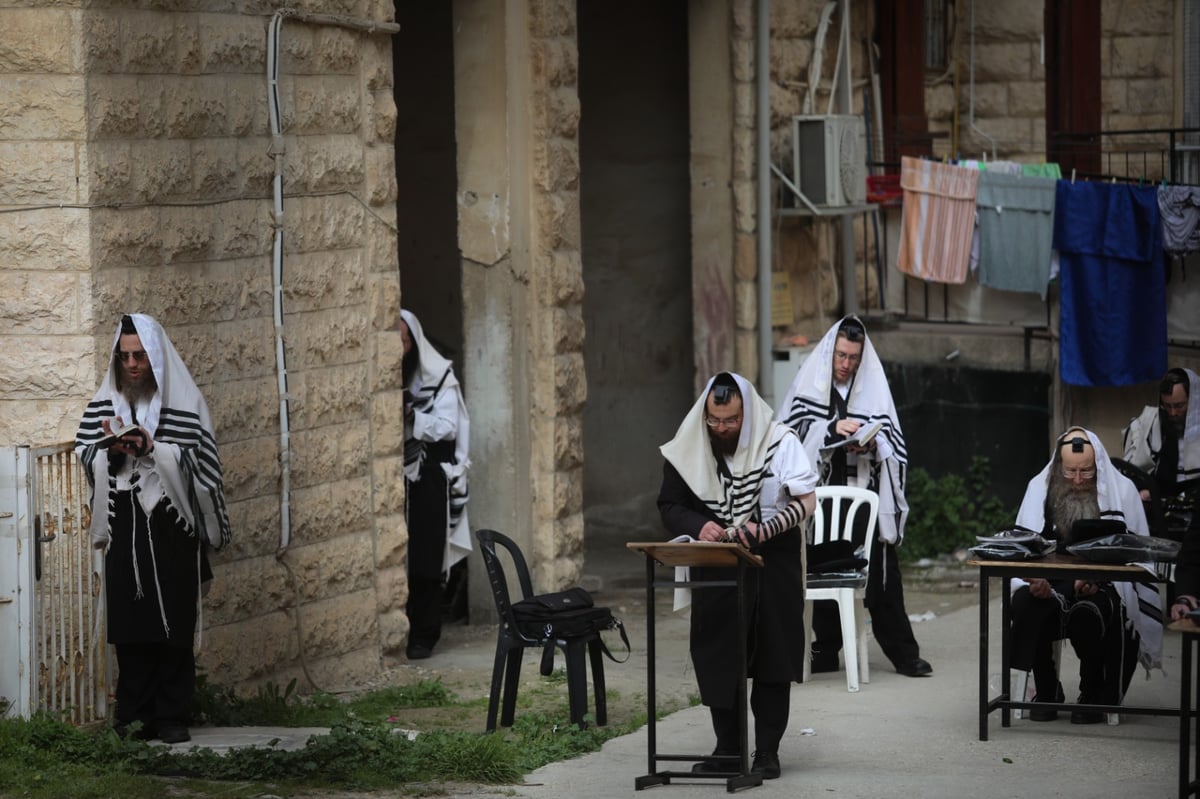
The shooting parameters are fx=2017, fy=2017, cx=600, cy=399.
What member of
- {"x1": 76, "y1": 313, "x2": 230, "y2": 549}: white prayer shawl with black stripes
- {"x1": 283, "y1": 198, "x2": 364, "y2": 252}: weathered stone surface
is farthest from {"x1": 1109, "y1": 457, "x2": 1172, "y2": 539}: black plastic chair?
{"x1": 76, "y1": 313, "x2": 230, "y2": 549}: white prayer shawl with black stripes

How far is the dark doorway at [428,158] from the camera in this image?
45.8 feet

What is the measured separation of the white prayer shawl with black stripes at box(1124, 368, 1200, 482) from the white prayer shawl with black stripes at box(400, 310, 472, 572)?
3.90 metres

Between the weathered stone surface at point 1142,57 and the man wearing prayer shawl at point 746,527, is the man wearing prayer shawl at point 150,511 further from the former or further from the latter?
the weathered stone surface at point 1142,57

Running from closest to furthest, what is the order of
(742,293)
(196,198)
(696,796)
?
1. (696,796)
2. (196,198)
3. (742,293)

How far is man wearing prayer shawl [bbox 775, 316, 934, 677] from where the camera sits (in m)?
10.4

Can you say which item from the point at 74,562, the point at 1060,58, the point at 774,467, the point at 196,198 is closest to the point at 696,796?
the point at 774,467

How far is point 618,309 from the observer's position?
48.5ft

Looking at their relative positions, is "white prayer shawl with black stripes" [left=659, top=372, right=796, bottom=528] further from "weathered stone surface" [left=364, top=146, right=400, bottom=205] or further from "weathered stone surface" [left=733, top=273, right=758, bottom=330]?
"weathered stone surface" [left=733, top=273, right=758, bottom=330]

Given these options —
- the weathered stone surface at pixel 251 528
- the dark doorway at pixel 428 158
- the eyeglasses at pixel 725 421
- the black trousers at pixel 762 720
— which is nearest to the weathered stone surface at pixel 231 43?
the weathered stone surface at pixel 251 528

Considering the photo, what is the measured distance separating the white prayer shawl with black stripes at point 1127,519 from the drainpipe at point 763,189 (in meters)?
4.67

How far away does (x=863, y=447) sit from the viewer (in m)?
10.4

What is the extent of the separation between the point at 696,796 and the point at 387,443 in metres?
3.37

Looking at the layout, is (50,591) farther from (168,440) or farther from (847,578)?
(847,578)

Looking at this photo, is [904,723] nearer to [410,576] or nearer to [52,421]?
[410,576]
